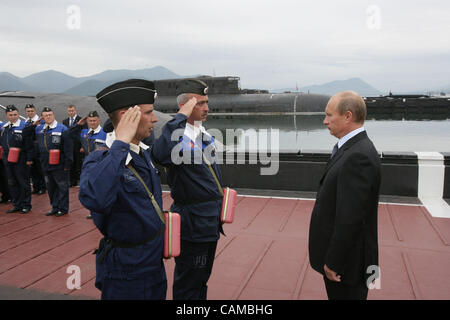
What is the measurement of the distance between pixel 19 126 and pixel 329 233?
6.93 m

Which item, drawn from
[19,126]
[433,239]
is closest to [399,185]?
[433,239]

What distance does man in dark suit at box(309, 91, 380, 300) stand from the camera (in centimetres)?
233

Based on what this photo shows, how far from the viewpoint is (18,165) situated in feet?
24.0

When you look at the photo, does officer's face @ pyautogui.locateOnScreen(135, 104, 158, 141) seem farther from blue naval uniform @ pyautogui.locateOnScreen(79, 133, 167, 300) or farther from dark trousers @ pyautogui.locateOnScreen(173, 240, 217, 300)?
dark trousers @ pyautogui.locateOnScreen(173, 240, 217, 300)

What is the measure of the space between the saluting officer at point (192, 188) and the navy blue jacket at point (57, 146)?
14.6 ft

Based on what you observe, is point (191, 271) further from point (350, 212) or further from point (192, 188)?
point (350, 212)

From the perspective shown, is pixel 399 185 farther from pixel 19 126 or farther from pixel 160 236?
pixel 19 126

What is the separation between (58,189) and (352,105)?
612 cm

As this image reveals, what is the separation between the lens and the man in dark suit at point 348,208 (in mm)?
2326

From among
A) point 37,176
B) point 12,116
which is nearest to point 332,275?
point 12,116

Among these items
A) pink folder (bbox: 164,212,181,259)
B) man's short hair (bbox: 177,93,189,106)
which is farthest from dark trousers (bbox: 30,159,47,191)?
pink folder (bbox: 164,212,181,259)

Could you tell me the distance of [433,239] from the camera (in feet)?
16.9

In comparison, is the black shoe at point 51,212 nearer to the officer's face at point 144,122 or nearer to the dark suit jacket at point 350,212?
the officer's face at point 144,122

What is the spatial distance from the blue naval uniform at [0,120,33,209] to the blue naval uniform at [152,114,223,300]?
5.22 m
